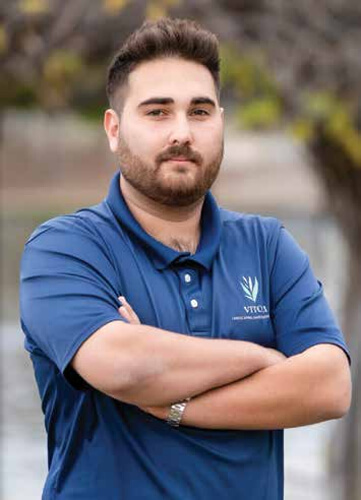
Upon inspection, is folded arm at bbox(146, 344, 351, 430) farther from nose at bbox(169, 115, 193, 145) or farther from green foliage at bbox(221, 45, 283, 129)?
green foliage at bbox(221, 45, 283, 129)

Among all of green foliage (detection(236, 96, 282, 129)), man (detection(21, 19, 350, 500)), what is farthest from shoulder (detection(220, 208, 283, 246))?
green foliage (detection(236, 96, 282, 129))

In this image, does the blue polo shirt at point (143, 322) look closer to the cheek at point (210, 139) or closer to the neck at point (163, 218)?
the neck at point (163, 218)

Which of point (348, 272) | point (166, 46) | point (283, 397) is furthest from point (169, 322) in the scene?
point (348, 272)

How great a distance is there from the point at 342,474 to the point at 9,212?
32328 mm

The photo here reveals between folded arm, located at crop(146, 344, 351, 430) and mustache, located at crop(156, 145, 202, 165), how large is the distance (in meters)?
0.53

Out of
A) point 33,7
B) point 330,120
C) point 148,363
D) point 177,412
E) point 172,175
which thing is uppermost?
point 33,7

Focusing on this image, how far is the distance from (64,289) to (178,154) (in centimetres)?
42

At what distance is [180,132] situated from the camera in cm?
299

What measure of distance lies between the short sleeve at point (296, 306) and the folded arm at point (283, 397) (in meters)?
0.04

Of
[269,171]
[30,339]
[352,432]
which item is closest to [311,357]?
[30,339]

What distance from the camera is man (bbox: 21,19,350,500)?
9.44 ft

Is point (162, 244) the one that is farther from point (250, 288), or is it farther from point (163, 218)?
point (250, 288)

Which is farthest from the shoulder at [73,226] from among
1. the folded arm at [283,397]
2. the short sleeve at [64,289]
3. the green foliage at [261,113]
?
the green foliage at [261,113]

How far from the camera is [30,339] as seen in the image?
3.01 m
